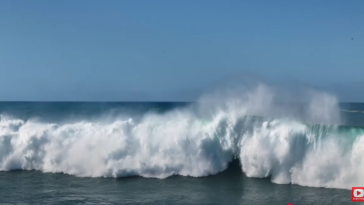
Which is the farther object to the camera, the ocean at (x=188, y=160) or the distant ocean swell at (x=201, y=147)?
the distant ocean swell at (x=201, y=147)

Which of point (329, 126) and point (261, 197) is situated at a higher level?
point (329, 126)

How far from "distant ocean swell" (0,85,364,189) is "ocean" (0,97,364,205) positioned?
51mm

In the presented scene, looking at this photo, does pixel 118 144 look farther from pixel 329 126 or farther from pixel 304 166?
pixel 329 126

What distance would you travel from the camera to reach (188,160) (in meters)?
19.3

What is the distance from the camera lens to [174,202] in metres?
14.3

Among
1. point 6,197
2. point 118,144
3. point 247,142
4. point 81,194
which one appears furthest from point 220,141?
point 6,197

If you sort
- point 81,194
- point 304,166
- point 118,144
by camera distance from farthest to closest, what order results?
point 118,144, point 304,166, point 81,194

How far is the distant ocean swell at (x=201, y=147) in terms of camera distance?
56.4ft

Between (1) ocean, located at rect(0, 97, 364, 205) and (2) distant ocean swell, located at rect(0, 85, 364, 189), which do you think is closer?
(1) ocean, located at rect(0, 97, 364, 205)

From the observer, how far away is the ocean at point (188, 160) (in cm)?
1537

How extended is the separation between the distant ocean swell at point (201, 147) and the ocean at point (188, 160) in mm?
51

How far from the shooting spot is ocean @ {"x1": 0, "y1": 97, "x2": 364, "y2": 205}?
15.4m

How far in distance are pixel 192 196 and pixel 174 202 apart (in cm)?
105

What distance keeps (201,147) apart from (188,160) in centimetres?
101
